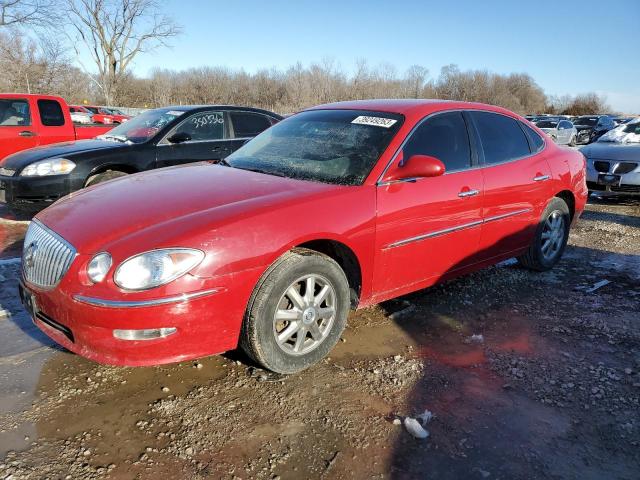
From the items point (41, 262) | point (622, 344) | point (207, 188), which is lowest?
point (622, 344)

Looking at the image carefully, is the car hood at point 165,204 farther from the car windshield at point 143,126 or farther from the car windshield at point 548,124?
the car windshield at point 548,124

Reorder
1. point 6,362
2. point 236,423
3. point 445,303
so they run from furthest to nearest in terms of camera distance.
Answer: point 445,303 < point 6,362 < point 236,423

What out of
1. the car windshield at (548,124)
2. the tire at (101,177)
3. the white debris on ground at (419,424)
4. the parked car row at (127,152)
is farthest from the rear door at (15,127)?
the car windshield at (548,124)

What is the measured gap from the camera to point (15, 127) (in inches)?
337

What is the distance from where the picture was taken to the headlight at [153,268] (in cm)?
244

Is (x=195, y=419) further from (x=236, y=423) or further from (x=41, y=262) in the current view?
(x=41, y=262)

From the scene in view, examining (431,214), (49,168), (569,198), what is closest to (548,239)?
(569,198)

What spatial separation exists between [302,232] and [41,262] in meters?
1.47

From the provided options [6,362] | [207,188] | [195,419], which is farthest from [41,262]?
[195,419]

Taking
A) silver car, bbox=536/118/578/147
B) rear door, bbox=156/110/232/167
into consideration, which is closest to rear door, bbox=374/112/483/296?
rear door, bbox=156/110/232/167

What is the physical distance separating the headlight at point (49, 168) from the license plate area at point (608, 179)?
27.1 ft

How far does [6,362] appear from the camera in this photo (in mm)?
3104

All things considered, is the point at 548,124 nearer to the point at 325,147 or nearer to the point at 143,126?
the point at 143,126

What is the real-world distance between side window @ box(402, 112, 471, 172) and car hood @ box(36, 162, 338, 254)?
817mm
